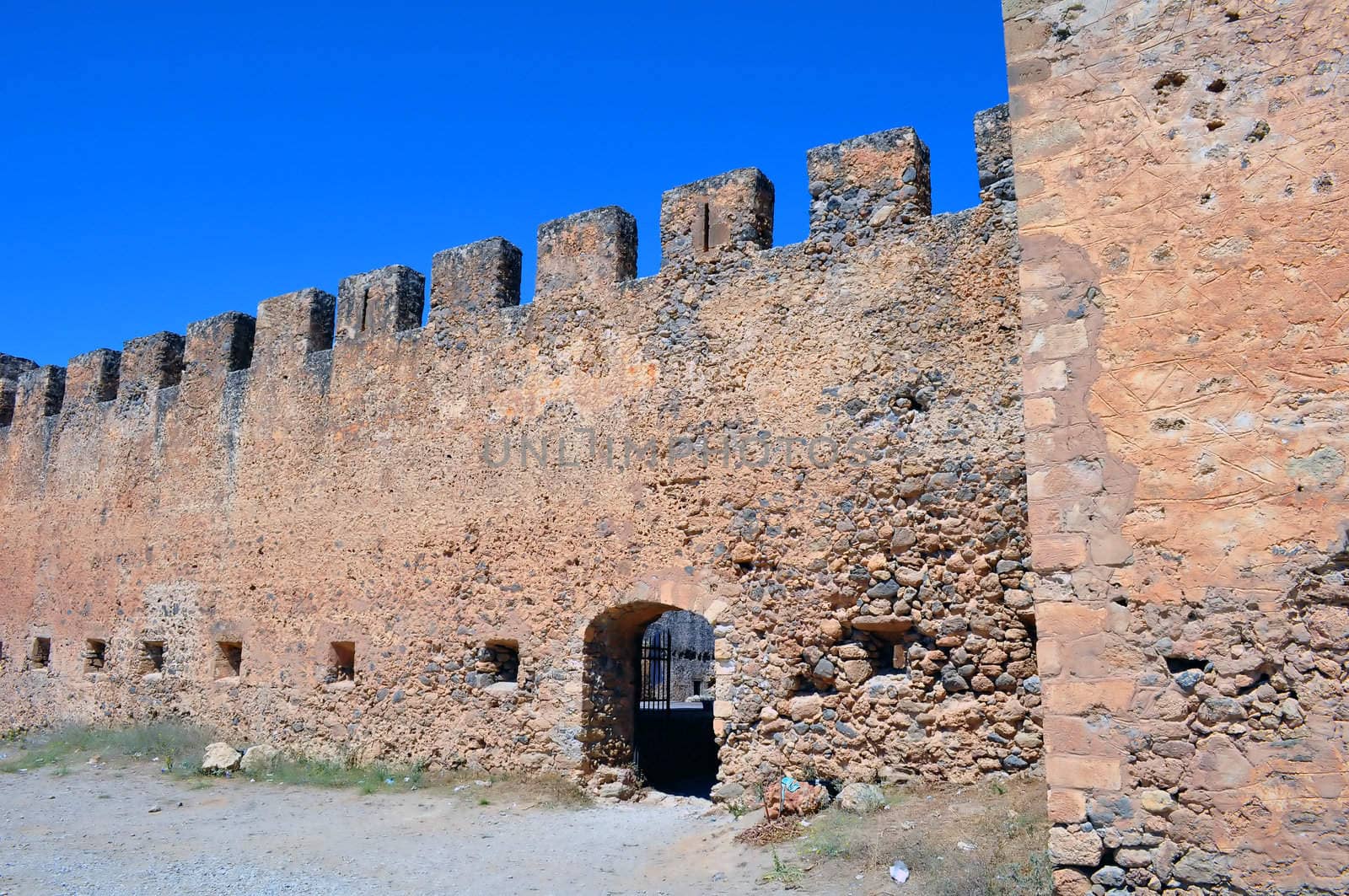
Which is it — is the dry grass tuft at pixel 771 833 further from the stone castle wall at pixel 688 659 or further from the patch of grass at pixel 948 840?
the stone castle wall at pixel 688 659

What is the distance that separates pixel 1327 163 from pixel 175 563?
10.7 metres

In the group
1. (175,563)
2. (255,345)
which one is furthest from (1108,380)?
(175,563)

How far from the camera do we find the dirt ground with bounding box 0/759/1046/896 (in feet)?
18.5

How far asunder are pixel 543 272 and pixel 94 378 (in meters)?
6.77

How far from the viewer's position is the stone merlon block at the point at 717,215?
314 inches

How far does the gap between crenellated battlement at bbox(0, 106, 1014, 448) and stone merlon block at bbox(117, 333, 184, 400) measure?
0.06 ft

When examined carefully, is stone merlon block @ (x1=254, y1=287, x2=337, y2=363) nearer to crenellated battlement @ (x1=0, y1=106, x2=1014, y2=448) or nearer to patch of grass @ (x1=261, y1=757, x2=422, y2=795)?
crenellated battlement @ (x1=0, y1=106, x2=1014, y2=448)

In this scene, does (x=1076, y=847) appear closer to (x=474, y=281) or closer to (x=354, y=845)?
(x=354, y=845)

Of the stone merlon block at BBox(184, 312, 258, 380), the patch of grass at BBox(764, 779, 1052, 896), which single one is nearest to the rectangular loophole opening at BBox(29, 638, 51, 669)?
the stone merlon block at BBox(184, 312, 258, 380)

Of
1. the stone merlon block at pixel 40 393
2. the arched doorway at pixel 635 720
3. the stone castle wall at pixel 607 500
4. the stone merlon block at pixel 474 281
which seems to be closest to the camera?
the stone castle wall at pixel 607 500

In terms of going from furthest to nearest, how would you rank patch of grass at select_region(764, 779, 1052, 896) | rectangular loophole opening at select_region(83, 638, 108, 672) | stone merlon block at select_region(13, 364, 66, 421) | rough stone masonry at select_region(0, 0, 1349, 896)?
stone merlon block at select_region(13, 364, 66, 421) < rectangular loophole opening at select_region(83, 638, 108, 672) < patch of grass at select_region(764, 779, 1052, 896) < rough stone masonry at select_region(0, 0, 1349, 896)

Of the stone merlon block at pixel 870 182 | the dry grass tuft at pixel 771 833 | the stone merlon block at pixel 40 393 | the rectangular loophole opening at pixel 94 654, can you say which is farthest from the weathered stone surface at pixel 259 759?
the stone merlon block at pixel 870 182

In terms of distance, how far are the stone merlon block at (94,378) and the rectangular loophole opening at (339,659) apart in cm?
527

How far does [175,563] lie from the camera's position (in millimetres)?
10977
